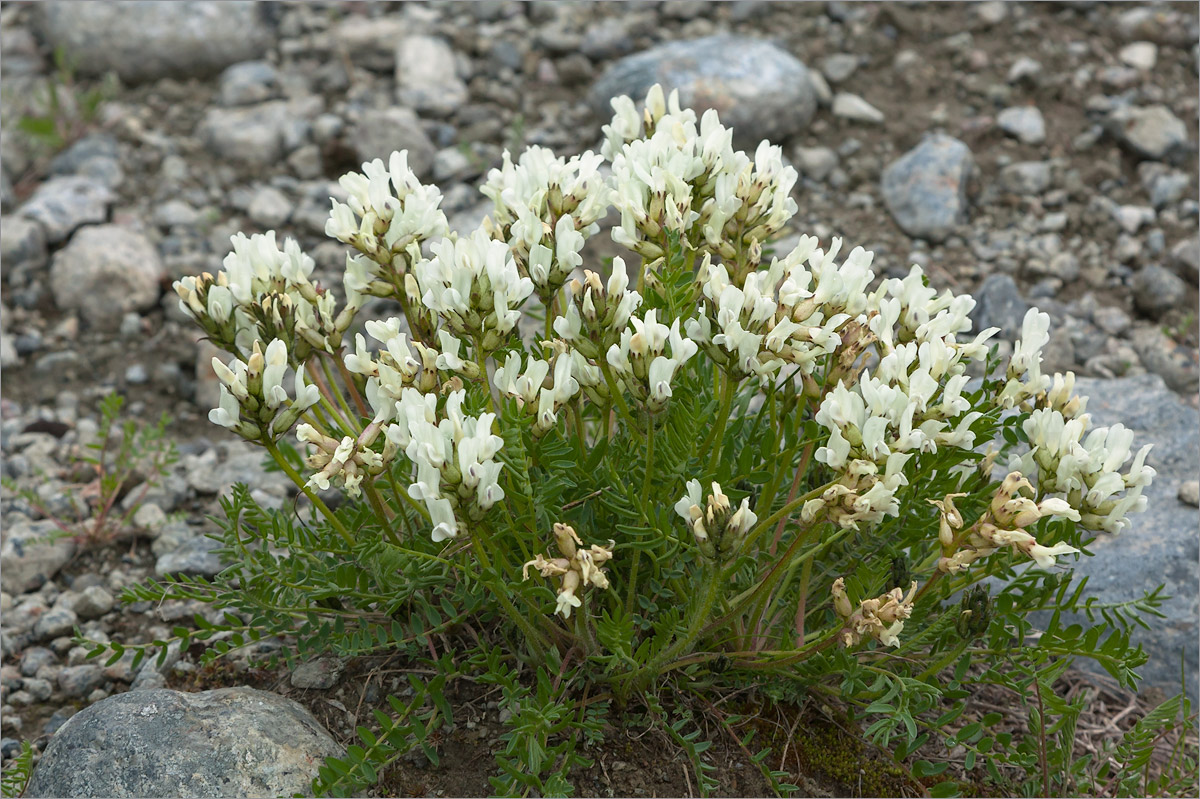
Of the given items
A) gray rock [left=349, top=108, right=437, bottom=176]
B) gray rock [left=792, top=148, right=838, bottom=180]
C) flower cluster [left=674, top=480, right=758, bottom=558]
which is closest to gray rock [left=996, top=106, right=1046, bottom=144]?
gray rock [left=792, top=148, right=838, bottom=180]

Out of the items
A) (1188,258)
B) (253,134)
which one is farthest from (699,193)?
(253,134)

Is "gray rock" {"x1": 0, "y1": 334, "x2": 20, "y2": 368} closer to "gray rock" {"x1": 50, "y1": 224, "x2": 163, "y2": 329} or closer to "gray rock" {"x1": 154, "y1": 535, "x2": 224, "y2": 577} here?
"gray rock" {"x1": 50, "y1": 224, "x2": 163, "y2": 329}

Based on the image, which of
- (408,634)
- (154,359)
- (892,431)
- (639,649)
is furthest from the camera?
(154,359)

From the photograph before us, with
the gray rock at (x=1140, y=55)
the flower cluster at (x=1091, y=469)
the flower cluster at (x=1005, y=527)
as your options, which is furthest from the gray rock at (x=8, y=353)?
the gray rock at (x=1140, y=55)

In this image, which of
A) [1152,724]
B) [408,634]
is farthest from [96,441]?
[1152,724]

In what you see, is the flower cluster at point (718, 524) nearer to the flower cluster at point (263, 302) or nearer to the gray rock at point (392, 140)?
the flower cluster at point (263, 302)

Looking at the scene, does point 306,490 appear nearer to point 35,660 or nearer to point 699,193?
point 699,193

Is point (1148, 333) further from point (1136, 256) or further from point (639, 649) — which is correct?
point (639, 649)
